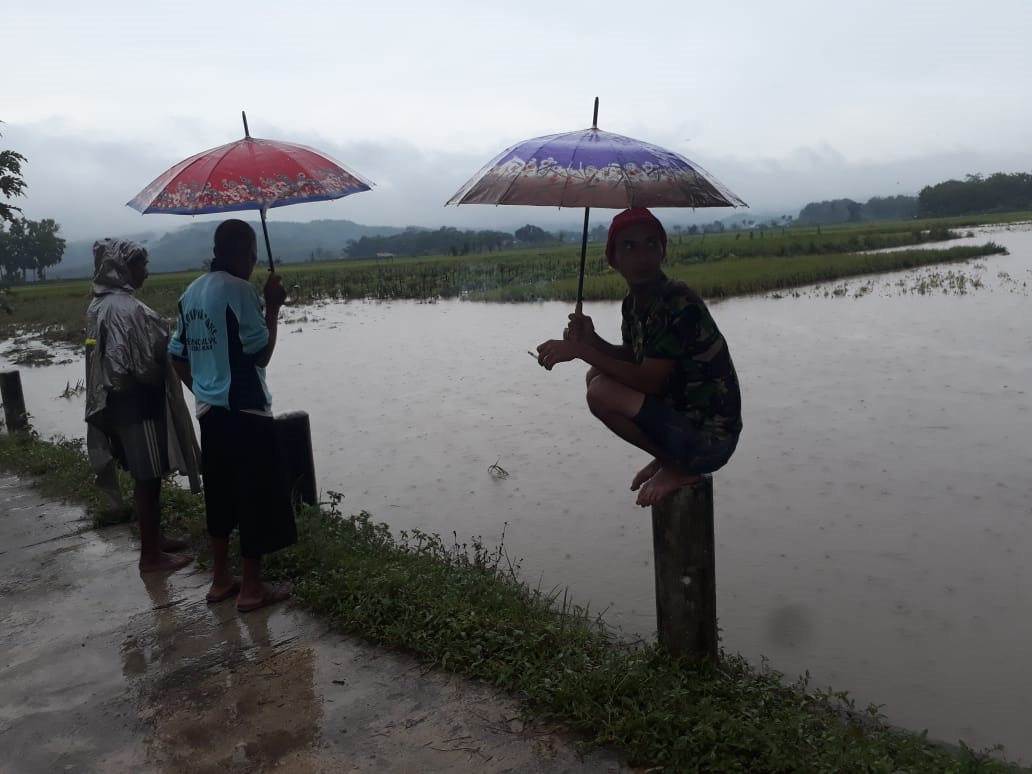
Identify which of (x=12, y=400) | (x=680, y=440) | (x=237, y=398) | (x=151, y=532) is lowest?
(x=151, y=532)

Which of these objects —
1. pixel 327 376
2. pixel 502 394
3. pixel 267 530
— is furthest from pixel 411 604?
pixel 327 376

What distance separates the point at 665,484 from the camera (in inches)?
106

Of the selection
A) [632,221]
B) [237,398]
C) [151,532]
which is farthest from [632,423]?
[151,532]

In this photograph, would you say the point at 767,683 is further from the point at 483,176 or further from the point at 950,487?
the point at 950,487

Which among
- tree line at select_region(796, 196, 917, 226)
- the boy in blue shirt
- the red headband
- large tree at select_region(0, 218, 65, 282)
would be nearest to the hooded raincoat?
the boy in blue shirt

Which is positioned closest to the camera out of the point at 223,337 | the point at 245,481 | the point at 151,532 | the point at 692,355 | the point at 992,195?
the point at 692,355

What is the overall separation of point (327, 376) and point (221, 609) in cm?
853

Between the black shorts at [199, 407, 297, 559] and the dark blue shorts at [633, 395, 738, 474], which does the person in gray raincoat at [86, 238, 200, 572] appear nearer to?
the black shorts at [199, 407, 297, 559]

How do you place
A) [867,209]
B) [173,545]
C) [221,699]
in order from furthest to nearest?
1. [867,209]
2. [173,545]
3. [221,699]

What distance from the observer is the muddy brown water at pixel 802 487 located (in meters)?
3.92

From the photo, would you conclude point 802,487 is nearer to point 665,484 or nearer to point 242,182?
point 665,484

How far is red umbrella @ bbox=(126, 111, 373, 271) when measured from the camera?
10.4ft

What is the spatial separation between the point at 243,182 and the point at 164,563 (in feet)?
6.57

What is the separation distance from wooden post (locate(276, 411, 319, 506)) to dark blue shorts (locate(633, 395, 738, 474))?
8.77 ft
